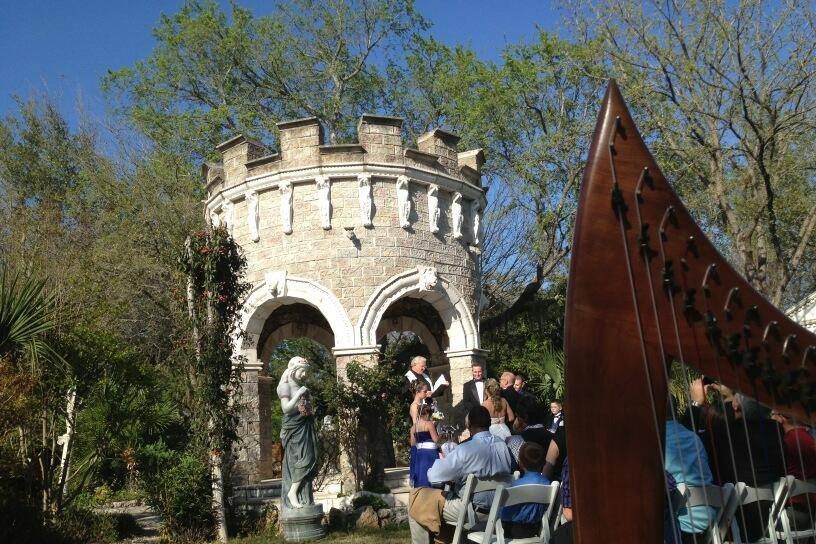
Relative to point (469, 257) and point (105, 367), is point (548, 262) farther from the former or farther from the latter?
point (105, 367)

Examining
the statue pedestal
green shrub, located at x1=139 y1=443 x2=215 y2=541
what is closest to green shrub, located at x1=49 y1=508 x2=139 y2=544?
green shrub, located at x1=139 y1=443 x2=215 y2=541

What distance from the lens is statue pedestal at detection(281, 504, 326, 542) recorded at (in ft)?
27.7

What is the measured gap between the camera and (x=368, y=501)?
10.2m

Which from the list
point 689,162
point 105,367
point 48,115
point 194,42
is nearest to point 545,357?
point 689,162

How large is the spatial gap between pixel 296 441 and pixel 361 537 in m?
1.29

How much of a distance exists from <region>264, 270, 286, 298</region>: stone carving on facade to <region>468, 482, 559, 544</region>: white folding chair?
8107 mm

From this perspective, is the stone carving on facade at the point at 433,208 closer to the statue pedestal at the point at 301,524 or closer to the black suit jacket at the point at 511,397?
the black suit jacket at the point at 511,397

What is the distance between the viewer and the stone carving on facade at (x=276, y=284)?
12289 millimetres

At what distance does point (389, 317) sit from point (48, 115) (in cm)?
1717

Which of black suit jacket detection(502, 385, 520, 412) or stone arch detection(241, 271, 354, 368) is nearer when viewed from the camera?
black suit jacket detection(502, 385, 520, 412)

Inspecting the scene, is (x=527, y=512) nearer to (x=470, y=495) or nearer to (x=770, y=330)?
(x=470, y=495)

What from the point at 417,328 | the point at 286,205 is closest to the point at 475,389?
the point at 286,205

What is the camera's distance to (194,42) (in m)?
25.0

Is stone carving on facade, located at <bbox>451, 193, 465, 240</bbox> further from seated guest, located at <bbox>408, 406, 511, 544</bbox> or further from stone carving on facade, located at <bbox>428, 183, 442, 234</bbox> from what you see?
seated guest, located at <bbox>408, 406, 511, 544</bbox>
